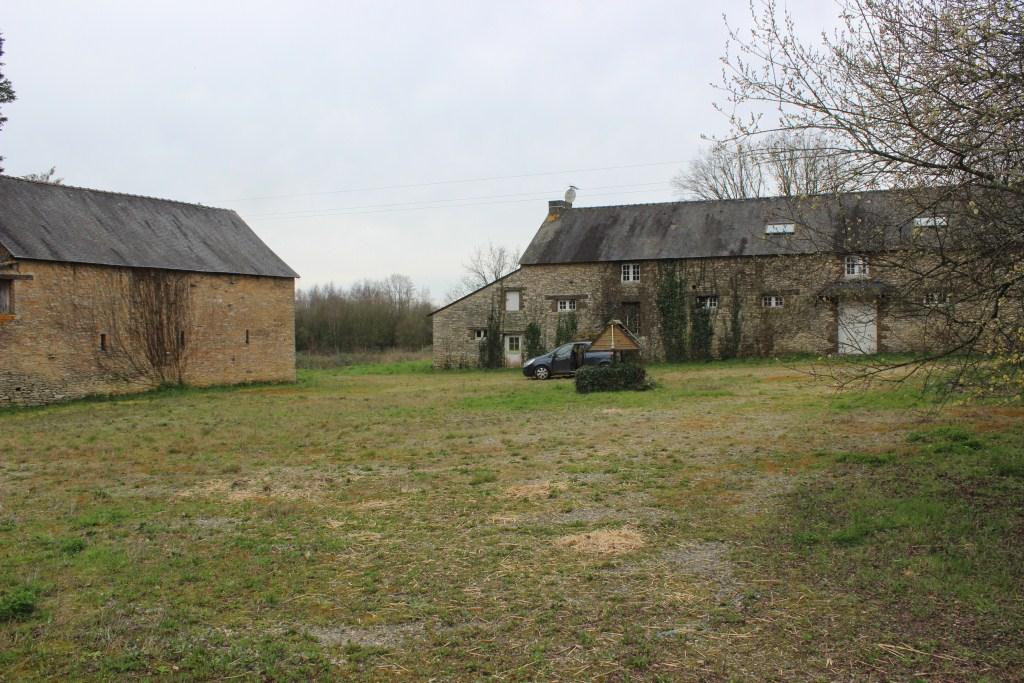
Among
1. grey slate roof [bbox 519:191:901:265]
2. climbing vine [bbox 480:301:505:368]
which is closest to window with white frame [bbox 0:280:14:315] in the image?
climbing vine [bbox 480:301:505:368]

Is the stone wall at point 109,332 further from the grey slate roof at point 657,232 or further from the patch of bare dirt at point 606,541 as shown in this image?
the patch of bare dirt at point 606,541

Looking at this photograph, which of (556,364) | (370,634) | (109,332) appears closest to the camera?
(370,634)

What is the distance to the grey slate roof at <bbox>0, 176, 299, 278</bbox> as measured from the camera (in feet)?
74.0

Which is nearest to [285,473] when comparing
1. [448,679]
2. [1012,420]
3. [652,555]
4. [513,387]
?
[652,555]

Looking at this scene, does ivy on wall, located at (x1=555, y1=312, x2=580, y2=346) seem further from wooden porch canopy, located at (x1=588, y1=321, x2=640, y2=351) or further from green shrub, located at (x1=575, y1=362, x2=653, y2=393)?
green shrub, located at (x1=575, y1=362, x2=653, y2=393)

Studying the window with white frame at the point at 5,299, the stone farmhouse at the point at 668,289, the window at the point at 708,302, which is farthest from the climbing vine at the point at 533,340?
the window with white frame at the point at 5,299

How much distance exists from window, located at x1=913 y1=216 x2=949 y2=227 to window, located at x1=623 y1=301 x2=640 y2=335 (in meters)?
26.1

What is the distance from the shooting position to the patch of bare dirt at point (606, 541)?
660 cm

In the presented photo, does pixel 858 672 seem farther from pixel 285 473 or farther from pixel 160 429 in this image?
pixel 160 429

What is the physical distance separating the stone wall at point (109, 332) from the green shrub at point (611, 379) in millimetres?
13240

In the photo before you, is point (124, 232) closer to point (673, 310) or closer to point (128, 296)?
point (128, 296)

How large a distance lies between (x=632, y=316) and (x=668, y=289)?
1.89m

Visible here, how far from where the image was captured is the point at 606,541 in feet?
22.4

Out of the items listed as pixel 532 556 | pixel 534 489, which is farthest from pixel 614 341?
pixel 532 556
